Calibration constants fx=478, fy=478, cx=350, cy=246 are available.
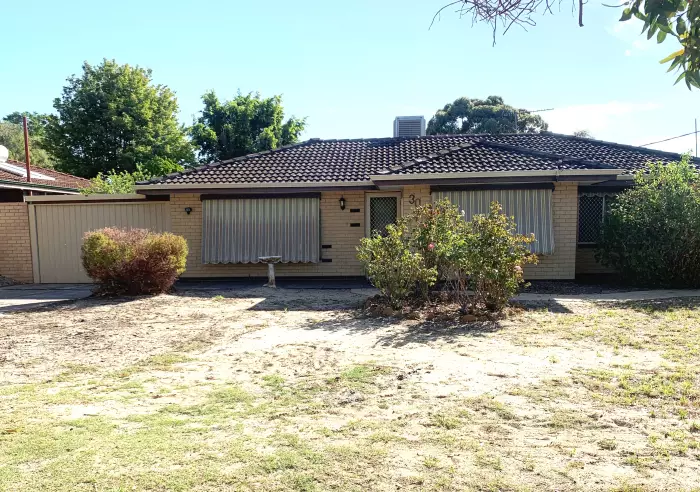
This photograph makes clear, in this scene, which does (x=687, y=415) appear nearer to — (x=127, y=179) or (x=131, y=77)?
(x=127, y=179)

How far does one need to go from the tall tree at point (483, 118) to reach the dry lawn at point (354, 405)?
3032cm

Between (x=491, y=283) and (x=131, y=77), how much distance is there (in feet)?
92.2

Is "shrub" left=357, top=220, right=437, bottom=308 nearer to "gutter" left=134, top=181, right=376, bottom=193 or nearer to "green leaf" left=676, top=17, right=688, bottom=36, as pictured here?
"gutter" left=134, top=181, right=376, bottom=193

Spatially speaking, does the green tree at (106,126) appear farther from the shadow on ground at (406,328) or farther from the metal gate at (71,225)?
the shadow on ground at (406,328)

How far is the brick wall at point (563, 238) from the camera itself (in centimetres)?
1205

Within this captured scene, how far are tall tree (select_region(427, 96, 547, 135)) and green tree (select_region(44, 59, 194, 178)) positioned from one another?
20.2m

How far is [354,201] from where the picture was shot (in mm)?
13258

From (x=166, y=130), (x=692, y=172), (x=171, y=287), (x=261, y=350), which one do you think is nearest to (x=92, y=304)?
(x=171, y=287)

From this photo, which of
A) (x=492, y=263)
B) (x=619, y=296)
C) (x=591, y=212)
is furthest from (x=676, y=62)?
(x=591, y=212)

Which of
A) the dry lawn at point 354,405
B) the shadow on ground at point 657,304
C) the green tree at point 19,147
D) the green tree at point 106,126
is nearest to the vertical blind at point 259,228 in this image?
the dry lawn at point 354,405

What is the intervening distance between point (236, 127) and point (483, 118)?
1801cm

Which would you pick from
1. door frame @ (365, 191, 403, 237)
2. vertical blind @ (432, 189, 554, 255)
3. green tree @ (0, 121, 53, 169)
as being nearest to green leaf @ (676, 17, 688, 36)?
vertical blind @ (432, 189, 554, 255)

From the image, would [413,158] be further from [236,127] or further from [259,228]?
[236,127]

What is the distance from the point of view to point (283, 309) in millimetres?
8930
